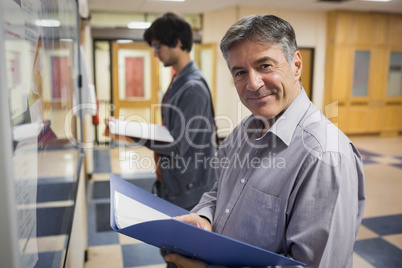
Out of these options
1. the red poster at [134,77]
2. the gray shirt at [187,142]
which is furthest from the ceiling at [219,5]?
the gray shirt at [187,142]

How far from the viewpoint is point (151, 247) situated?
9.11ft

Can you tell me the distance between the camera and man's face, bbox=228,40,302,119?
90 cm

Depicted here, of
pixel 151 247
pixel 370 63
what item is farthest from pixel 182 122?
pixel 370 63

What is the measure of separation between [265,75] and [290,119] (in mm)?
143

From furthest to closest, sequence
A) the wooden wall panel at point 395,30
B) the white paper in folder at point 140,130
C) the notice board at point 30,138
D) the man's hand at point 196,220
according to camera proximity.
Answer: the wooden wall panel at point 395,30 < the white paper in folder at point 140,130 < the man's hand at point 196,220 < the notice board at point 30,138

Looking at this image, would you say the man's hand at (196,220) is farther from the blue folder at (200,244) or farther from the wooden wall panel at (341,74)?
the wooden wall panel at (341,74)

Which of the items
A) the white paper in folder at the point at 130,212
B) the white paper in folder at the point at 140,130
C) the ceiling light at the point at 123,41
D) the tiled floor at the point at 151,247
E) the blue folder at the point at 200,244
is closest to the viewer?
the blue folder at the point at 200,244

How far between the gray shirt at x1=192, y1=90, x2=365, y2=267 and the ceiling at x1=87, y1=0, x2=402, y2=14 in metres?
5.56

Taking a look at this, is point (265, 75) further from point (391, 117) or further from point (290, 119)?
point (391, 117)

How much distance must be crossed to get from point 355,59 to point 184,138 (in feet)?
22.5

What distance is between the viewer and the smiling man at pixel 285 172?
30.7 inches

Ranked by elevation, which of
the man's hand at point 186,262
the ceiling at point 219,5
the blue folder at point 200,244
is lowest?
the man's hand at point 186,262

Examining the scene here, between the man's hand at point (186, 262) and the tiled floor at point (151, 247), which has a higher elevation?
the man's hand at point (186, 262)

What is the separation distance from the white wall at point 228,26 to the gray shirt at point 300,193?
5813mm
